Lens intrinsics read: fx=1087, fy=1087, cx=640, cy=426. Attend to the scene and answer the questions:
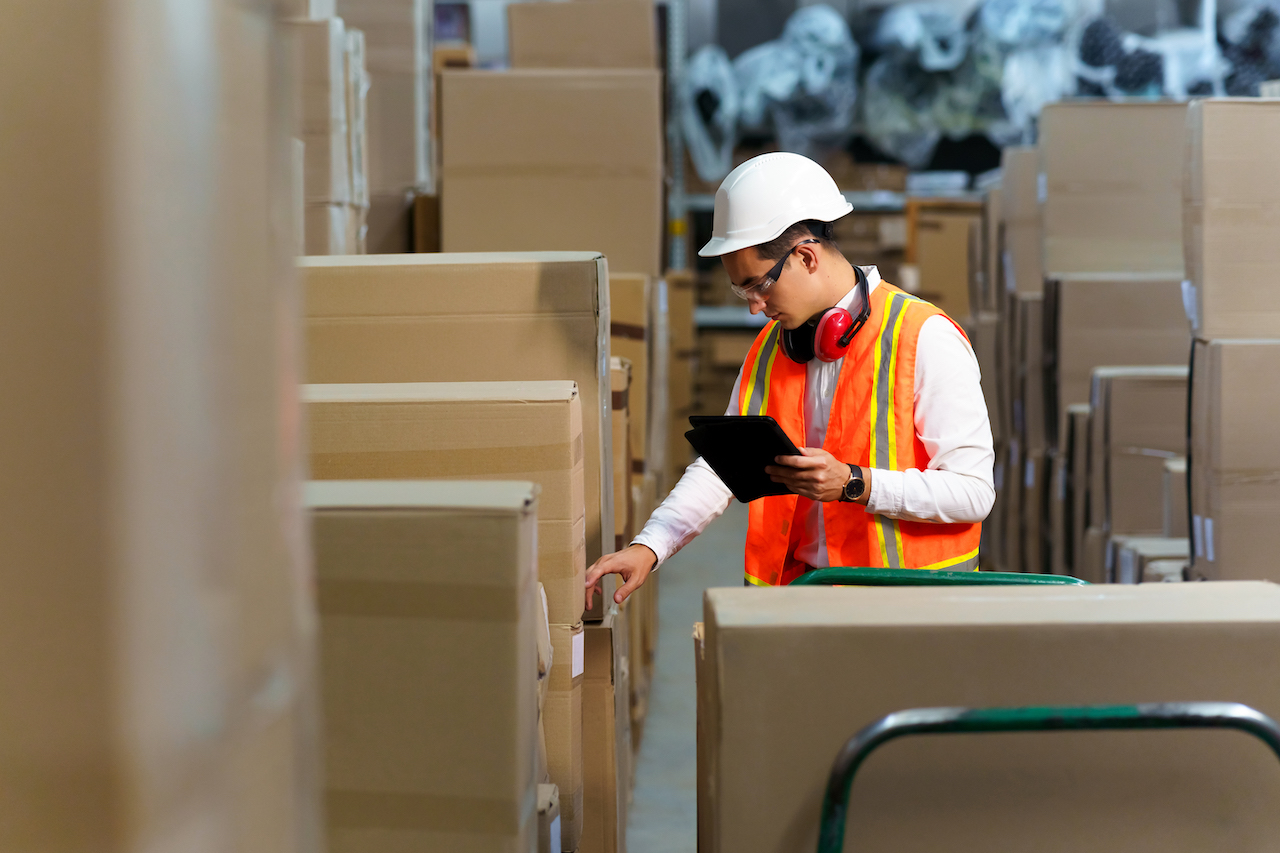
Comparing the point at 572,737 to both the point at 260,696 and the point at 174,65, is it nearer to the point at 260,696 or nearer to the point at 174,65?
the point at 260,696

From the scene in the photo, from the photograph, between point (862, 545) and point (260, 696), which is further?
point (862, 545)

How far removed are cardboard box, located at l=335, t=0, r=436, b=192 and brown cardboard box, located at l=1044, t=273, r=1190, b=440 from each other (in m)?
2.17

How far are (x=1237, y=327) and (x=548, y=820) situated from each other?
6.13ft

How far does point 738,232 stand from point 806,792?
1018 millimetres

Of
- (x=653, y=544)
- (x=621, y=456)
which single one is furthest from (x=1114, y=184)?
(x=653, y=544)

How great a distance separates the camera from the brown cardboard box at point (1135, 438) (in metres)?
3.43

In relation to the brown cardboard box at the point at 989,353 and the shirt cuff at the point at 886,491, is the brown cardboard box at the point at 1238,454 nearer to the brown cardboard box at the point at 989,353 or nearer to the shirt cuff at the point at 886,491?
the shirt cuff at the point at 886,491

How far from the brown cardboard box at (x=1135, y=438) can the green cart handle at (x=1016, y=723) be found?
2.69 metres

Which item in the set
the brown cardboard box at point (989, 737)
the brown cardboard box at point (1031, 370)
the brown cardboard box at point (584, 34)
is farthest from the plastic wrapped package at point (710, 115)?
the brown cardboard box at point (989, 737)

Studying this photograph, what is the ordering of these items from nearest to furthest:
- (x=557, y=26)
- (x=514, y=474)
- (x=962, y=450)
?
(x=514, y=474) < (x=962, y=450) < (x=557, y=26)

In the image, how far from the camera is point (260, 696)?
25.0 inches

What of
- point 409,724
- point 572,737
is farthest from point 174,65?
point 572,737

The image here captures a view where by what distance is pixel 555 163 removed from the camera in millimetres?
2959

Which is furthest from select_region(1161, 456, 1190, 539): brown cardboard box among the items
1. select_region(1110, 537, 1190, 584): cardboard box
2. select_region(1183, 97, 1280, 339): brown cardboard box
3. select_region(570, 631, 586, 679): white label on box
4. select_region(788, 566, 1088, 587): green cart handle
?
select_region(570, 631, 586, 679): white label on box
